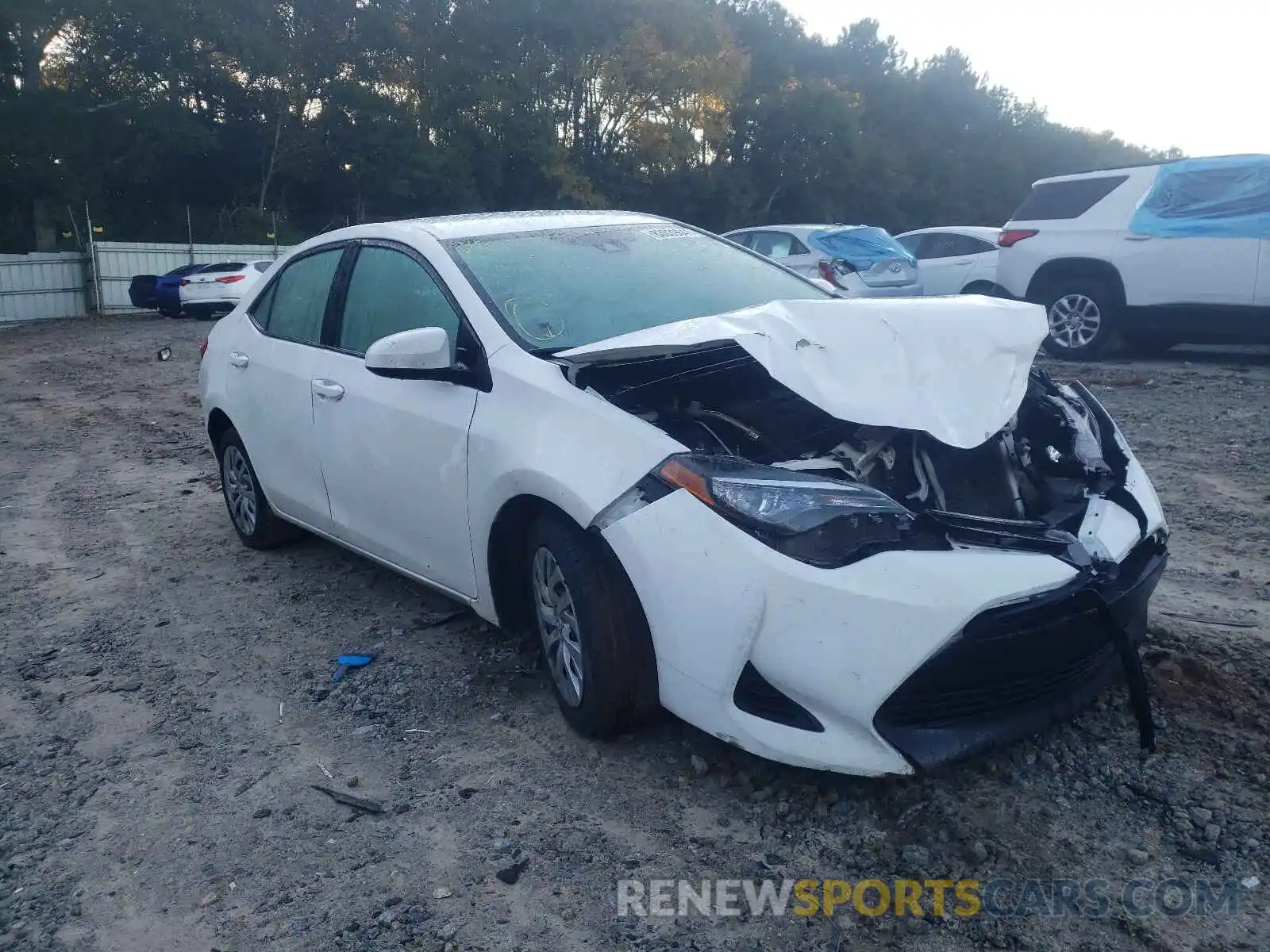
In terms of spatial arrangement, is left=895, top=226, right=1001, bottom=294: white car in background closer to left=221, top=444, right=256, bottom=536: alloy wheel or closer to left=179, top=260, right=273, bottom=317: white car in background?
left=221, top=444, right=256, bottom=536: alloy wheel

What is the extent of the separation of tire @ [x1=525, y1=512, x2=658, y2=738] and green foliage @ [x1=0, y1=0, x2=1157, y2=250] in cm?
3059

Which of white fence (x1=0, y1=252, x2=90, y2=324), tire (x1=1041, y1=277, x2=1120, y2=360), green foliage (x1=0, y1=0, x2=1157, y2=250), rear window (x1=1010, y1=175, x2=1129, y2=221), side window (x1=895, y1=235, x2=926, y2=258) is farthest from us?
green foliage (x1=0, y1=0, x2=1157, y2=250)

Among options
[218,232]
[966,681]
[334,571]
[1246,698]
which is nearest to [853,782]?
[966,681]

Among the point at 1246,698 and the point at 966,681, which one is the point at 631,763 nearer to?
the point at 966,681

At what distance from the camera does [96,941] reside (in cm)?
265

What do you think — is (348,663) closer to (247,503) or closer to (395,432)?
(395,432)

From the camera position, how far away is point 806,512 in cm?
280

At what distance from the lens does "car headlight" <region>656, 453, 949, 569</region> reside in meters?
2.76

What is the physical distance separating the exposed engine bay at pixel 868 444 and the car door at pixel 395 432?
→ 2.26 feet

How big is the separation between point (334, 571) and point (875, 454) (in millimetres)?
3069

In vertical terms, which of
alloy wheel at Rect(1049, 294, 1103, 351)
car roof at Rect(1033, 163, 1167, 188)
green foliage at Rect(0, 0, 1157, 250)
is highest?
green foliage at Rect(0, 0, 1157, 250)

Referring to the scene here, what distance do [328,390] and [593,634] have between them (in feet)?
6.31

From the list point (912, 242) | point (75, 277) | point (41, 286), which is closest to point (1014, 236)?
point (912, 242)

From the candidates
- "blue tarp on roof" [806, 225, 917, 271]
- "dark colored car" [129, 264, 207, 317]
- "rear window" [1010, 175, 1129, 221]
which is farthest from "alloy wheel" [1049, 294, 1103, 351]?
"dark colored car" [129, 264, 207, 317]
